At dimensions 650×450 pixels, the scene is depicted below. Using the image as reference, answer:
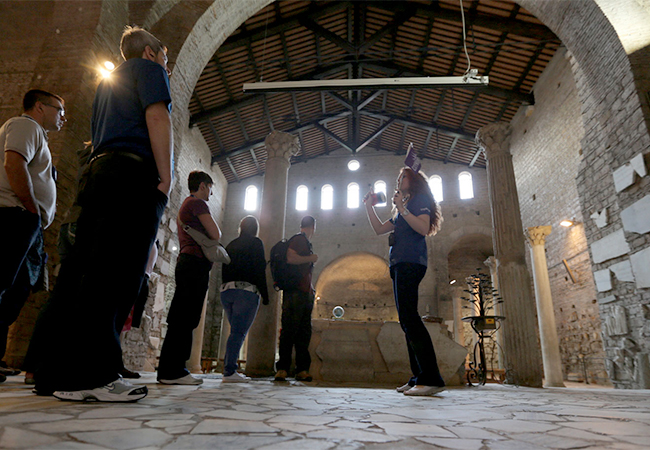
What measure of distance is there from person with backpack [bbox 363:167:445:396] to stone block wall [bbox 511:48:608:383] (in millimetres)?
8511

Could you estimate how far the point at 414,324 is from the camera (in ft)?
9.16

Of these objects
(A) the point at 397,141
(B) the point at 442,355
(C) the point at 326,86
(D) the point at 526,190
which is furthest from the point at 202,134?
(B) the point at 442,355

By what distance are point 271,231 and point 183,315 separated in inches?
137

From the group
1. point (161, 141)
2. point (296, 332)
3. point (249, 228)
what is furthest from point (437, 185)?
point (161, 141)

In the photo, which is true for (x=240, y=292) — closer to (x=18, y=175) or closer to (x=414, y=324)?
(x=414, y=324)

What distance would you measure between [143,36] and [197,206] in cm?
133

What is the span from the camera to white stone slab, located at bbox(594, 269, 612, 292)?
576 cm

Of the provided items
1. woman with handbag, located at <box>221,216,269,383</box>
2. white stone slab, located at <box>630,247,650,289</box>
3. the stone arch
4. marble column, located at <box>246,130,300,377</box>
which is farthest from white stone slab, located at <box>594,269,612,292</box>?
the stone arch

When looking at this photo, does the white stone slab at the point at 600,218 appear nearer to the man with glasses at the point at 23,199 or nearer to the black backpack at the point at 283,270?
the black backpack at the point at 283,270

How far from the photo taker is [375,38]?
11.5 meters

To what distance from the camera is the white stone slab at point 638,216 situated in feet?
15.1

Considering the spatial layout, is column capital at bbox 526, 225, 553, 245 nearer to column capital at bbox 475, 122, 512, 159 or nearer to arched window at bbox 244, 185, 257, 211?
column capital at bbox 475, 122, 512, 159

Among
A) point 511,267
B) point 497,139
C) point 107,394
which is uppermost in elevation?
point 497,139

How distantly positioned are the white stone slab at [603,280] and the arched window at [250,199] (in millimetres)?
14182
